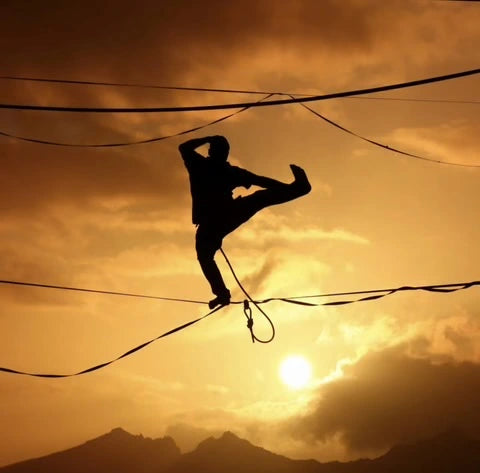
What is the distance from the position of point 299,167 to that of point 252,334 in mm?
3083

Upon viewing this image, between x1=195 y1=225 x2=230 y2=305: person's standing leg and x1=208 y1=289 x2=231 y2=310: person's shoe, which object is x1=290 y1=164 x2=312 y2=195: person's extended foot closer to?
x1=195 y1=225 x2=230 y2=305: person's standing leg

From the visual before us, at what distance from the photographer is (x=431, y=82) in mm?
9844

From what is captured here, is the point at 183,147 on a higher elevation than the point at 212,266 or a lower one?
higher

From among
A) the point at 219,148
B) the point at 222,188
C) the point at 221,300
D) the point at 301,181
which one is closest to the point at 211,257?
the point at 221,300

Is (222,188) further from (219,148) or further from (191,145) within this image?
(191,145)

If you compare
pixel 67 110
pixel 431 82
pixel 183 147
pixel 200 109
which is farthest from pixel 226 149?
pixel 431 82

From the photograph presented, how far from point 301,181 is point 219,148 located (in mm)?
1401

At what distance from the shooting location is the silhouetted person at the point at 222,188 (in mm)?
11688

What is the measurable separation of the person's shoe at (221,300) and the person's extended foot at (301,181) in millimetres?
2219

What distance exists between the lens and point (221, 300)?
41.2 feet

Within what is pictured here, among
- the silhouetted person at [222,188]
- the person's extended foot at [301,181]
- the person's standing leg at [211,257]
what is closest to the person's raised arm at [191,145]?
the silhouetted person at [222,188]

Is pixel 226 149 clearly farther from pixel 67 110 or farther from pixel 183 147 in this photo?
pixel 67 110

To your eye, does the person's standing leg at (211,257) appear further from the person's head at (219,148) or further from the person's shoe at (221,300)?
the person's head at (219,148)

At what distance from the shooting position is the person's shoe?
493 inches
